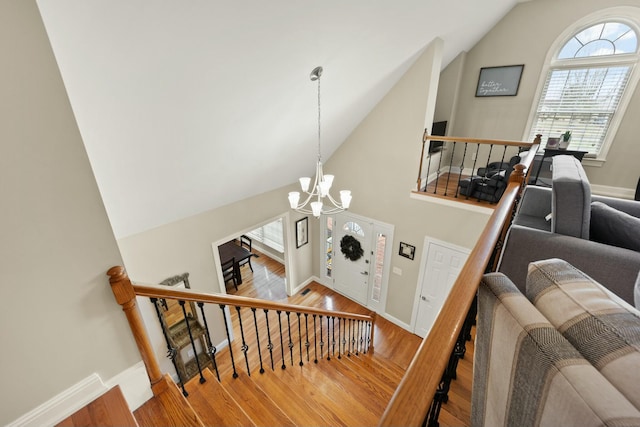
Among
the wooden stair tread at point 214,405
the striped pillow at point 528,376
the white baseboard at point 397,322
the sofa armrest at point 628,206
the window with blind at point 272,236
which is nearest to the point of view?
the striped pillow at point 528,376

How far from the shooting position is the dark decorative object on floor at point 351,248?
17.1ft

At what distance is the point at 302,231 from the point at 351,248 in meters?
1.07

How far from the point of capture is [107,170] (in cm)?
211

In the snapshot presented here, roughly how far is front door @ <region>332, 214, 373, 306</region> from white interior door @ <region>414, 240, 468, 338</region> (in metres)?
1.07

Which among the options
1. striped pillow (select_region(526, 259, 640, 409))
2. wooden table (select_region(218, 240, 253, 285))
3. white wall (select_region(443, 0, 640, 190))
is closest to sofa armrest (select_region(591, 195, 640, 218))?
striped pillow (select_region(526, 259, 640, 409))

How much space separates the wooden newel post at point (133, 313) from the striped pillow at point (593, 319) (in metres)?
1.67

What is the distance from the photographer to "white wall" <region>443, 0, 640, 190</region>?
4008 millimetres

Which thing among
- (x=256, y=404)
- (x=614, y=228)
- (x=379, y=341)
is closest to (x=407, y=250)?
(x=379, y=341)

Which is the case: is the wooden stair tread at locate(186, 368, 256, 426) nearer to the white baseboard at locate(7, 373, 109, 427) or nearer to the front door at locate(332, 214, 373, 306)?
the white baseboard at locate(7, 373, 109, 427)

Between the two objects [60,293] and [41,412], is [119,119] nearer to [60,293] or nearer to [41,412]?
[60,293]

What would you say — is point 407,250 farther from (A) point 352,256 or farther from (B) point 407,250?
(A) point 352,256

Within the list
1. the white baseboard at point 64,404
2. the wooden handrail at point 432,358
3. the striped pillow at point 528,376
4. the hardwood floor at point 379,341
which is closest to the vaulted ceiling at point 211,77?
the white baseboard at point 64,404

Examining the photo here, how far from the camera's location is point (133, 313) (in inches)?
54.2

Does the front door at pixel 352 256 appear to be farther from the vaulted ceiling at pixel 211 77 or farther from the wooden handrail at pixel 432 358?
the wooden handrail at pixel 432 358
